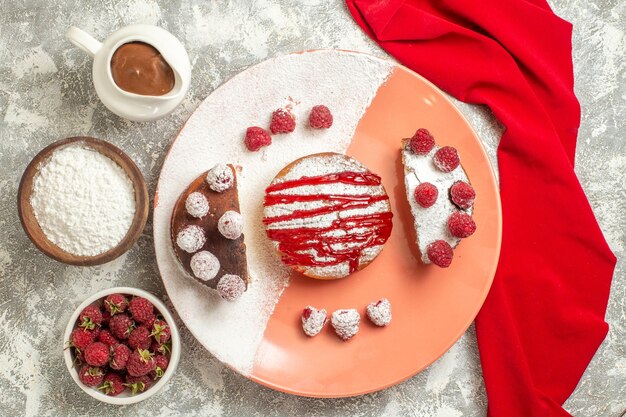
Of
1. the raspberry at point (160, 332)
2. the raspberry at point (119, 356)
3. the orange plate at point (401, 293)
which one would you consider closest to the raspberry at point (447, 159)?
the orange plate at point (401, 293)

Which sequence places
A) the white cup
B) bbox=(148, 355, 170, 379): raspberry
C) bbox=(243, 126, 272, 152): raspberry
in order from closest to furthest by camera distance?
the white cup → bbox=(148, 355, 170, 379): raspberry → bbox=(243, 126, 272, 152): raspberry

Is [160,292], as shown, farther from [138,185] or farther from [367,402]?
[367,402]

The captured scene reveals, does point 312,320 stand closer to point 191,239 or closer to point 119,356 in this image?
point 191,239

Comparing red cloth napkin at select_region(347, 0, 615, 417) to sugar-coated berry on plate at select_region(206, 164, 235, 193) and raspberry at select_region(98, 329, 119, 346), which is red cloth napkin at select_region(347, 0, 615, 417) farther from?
raspberry at select_region(98, 329, 119, 346)

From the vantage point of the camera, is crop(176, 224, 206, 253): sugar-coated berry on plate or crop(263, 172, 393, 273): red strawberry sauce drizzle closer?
crop(176, 224, 206, 253): sugar-coated berry on plate

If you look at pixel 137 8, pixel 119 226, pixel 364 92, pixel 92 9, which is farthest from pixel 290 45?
pixel 119 226

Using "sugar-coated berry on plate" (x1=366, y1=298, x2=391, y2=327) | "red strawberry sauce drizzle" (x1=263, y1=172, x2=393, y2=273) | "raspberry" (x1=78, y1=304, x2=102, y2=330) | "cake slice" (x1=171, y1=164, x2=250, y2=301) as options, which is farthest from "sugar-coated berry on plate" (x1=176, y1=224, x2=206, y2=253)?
"sugar-coated berry on plate" (x1=366, y1=298, x2=391, y2=327)

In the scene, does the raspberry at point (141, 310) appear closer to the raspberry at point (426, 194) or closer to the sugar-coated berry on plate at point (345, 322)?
the sugar-coated berry on plate at point (345, 322)
